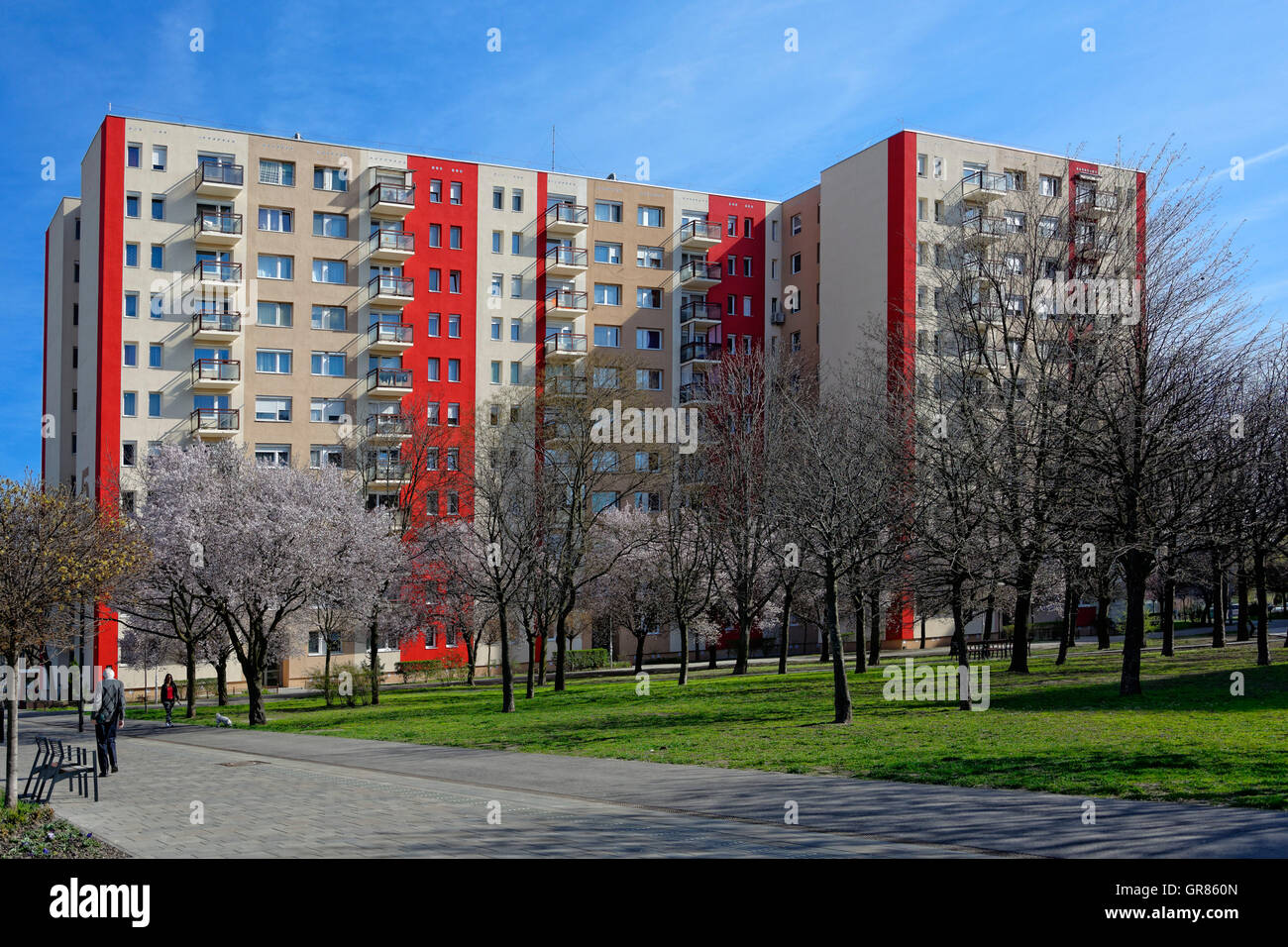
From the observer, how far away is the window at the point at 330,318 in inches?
2432

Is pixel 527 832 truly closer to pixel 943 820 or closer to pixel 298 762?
pixel 943 820

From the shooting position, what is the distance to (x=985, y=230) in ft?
114

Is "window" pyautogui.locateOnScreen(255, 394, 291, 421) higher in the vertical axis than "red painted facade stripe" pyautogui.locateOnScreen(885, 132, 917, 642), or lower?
lower

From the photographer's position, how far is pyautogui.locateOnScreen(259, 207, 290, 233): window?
60438 mm

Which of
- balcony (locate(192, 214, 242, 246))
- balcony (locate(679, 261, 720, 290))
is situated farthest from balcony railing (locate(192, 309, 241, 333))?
balcony (locate(679, 261, 720, 290))

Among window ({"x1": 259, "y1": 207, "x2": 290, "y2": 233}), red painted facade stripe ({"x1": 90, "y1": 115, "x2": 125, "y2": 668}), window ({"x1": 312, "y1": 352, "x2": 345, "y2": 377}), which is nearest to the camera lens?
red painted facade stripe ({"x1": 90, "y1": 115, "x2": 125, "y2": 668})

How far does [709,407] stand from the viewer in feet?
177

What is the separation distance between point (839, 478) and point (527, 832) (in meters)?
12.9

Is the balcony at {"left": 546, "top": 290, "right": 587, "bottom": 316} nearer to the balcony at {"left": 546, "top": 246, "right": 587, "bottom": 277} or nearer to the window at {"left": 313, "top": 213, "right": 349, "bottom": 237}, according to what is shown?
the balcony at {"left": 546, "top": 246, "right": 587, "bottom": 277}

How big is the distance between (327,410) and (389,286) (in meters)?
7.99

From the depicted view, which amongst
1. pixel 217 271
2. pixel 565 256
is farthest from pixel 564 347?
pixel 217 271

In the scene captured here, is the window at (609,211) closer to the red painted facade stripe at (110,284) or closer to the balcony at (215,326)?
the balcony at (215,326)

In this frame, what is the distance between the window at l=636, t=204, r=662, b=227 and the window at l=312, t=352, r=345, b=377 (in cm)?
2182
